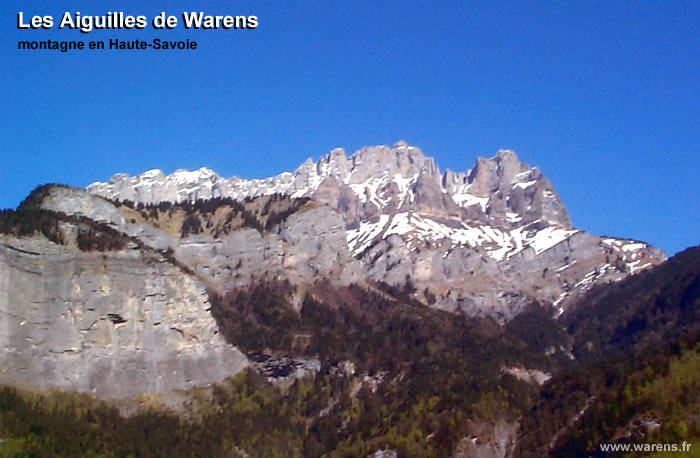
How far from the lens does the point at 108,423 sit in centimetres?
18238

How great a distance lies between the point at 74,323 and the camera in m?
191

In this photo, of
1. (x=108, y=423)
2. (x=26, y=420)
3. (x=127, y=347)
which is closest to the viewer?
(x=26, y=420)

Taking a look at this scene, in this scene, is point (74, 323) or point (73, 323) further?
point (74, 323)

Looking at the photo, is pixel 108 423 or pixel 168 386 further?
pixel 168 386

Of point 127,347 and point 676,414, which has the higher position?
point 127,347

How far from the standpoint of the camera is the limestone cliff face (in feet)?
606

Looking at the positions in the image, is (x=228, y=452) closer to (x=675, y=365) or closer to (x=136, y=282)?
(x=136, y=282)

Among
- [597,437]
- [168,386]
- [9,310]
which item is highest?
[9,310]

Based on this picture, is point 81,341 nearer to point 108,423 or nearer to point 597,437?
point 108,423

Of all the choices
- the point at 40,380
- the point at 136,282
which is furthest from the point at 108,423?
the point at 136,282

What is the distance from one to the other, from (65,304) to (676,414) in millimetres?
94755

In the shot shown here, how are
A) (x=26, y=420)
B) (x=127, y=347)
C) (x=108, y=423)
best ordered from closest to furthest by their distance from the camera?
1. (x=26, y=420)
2. (x=108, y=423)
3. (x=127, y=347)

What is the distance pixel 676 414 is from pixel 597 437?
13.3 m

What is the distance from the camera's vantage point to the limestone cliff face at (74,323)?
184625mm
